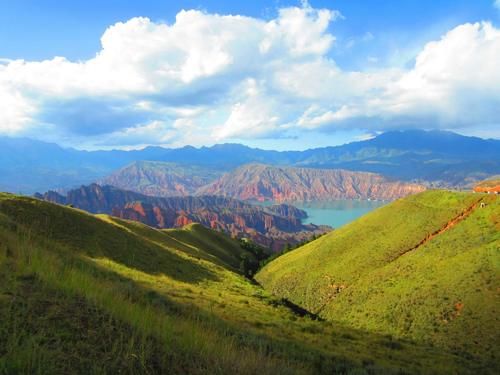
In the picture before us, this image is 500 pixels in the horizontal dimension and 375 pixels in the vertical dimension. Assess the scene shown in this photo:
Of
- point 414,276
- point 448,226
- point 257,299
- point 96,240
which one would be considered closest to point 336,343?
point 257,299

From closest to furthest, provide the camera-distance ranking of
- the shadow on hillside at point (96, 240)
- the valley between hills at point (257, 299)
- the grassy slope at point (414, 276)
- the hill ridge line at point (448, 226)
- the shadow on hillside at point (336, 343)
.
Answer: the valley between hills at point (257, 299)
the shadow on hillside at point (336, 343)
the shadow on hillside at point (96, 240)
the grassy slope at point (414, 276)
the hill ridge line at point (448, 226)

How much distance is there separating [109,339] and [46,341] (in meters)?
1.03

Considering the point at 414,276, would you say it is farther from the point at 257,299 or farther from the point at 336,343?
the point at 336,343

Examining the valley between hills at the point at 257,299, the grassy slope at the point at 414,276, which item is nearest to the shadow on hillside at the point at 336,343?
the valley between hills at the point at 257,299

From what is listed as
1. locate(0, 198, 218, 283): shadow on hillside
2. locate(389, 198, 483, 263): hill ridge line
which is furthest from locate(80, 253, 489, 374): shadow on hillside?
locate(389, 198, 483, 263): hill ridge line

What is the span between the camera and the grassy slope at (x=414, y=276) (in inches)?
1432

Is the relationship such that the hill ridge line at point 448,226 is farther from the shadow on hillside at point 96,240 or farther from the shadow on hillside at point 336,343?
the shadow on hillside at point 96,240

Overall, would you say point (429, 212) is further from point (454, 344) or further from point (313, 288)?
point (454, 344)

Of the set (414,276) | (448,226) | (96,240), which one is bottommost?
(414,276)

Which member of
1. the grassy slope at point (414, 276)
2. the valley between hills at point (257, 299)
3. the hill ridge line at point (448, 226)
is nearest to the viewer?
the valley between hills at point (257, 299)

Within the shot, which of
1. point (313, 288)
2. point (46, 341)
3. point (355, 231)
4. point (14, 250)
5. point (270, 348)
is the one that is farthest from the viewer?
point (355, 231)

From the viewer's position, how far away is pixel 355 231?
73062 millimetres

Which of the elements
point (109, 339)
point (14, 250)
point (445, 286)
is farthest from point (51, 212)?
point (445, 286)

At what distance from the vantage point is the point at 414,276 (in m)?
47.4
